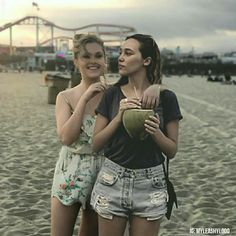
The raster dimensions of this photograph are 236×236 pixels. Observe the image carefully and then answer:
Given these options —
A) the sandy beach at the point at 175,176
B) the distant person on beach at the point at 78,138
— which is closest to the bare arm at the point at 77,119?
the distant person on beach at the point at 78,138

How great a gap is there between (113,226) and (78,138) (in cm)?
50

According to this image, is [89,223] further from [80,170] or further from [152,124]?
[152,124]

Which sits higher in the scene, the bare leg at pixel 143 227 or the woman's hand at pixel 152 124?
the woman's hand at pixel 152 124

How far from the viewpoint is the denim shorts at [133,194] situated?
2215mm

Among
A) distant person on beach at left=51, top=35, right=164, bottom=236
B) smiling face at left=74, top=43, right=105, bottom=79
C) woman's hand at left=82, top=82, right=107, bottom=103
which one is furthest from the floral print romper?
smiling face at left=74, top=43, right=105, bottom=79

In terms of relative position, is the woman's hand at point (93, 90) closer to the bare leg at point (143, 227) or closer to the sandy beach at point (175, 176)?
the bare leg at point (143, 227)

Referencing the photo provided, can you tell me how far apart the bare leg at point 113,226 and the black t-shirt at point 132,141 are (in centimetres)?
26

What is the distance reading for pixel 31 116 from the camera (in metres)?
14.4

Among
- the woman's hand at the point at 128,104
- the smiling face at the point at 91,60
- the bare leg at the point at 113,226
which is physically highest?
the smiling face at the point at 91,60

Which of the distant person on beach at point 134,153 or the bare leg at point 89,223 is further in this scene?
the bare leg at point 89,223

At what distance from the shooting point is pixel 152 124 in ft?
6.86

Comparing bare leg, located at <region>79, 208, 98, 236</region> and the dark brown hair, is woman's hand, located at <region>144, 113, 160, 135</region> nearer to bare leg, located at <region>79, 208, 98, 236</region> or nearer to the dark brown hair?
the dark brown hair

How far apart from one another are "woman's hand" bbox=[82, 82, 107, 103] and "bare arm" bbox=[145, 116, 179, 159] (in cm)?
39

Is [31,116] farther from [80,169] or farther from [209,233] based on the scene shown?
[80,169]
